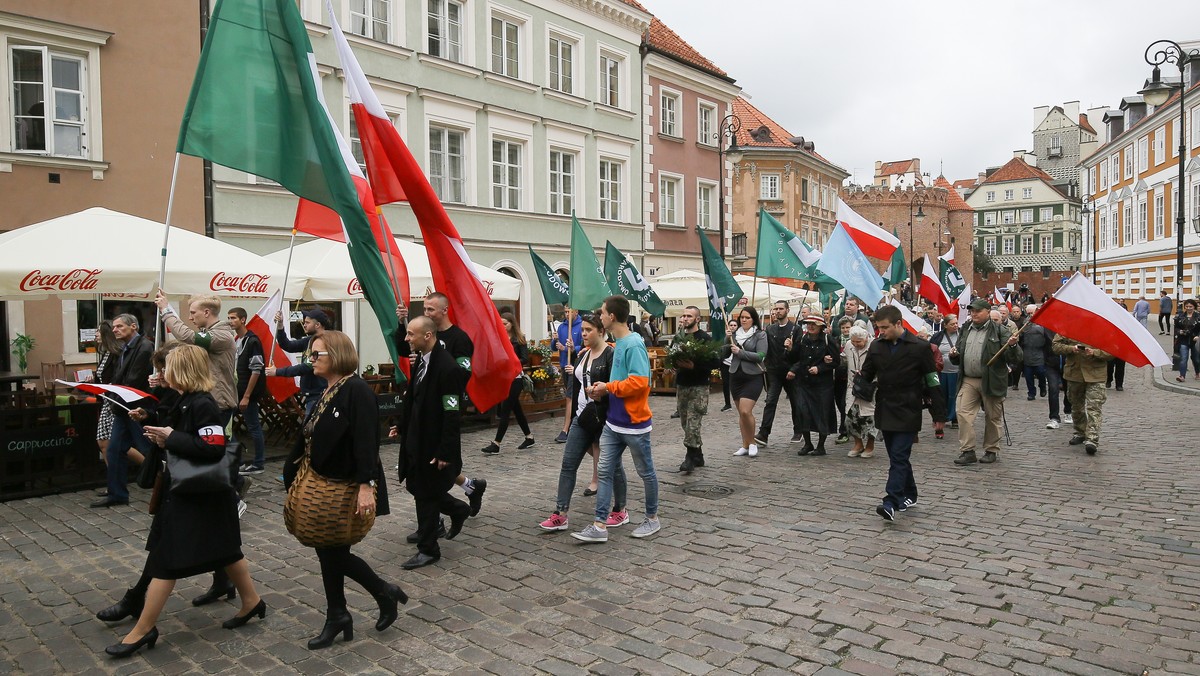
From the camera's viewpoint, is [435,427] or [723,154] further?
[723,154]

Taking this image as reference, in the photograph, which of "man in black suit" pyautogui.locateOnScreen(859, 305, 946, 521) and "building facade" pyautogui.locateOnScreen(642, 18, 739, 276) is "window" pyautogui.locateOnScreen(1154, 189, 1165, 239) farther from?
"man in black suit" pyautogui.locateOnScreen(859, 305, 946, 521)

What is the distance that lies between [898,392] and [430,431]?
13.9 feet

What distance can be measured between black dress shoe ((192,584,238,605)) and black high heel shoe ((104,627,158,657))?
2.27 ft

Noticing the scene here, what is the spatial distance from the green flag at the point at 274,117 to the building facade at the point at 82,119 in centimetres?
1060

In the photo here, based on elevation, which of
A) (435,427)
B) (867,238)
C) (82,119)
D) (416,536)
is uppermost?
(82,119)

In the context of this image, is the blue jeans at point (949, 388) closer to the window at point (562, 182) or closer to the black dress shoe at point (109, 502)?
the black dress shoe at point (109, 502)

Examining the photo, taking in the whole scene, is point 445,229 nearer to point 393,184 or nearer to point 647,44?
point 393,184

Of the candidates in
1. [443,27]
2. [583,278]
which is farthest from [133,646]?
[443,27]

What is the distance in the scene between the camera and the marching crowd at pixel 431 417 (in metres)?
4.63

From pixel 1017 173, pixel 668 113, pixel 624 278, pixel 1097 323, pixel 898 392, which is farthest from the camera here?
pixel 1017 173

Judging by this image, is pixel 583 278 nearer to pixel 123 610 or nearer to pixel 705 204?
pixel 123 610

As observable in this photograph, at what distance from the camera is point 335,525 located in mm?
4578

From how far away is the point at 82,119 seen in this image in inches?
590

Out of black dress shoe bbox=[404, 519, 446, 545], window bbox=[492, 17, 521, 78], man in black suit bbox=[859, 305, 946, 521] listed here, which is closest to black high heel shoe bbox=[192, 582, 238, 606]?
black dress shoe bbox=[404, 519, 446, 545]
